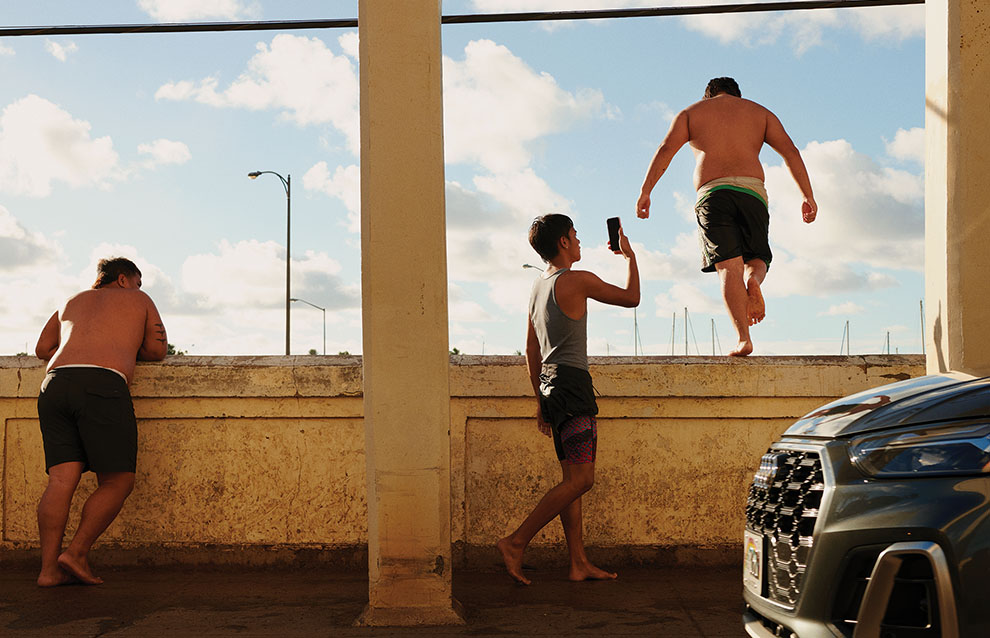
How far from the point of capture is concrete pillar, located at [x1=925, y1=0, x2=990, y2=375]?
486 centimetres

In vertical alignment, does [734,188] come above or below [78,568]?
above

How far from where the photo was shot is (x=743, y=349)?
556 centimetres

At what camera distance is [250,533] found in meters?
5.54

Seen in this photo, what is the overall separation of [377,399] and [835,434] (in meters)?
2.13

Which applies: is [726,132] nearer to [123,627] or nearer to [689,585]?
[689,585]

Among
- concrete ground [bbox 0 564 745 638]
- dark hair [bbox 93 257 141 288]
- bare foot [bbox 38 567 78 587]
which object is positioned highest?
dark hair [bbox 93 257 141 288]

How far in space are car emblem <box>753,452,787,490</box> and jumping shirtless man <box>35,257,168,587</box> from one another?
3.62m

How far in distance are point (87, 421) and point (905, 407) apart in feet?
13.8

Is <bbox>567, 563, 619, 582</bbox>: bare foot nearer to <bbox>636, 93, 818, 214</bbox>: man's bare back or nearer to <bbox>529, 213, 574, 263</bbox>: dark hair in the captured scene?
<bbox>529, 213, 574, 263</bbox>: dark hair

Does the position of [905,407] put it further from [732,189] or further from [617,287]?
[732,189]

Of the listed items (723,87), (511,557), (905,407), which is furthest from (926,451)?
(723,87)

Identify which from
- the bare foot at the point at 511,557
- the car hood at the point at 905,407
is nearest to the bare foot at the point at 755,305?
the bare foot at the point at 511,557

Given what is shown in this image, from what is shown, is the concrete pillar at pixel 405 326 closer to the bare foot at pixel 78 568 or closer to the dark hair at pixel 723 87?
the bare foot at pixel 78 568

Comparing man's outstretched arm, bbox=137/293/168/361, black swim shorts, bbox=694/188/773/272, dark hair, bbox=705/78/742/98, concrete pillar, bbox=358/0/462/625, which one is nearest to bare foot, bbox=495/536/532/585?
concrete pillar, bbox=358/0/462/625
